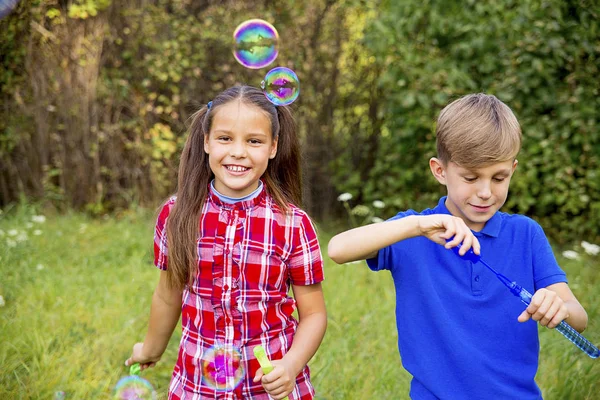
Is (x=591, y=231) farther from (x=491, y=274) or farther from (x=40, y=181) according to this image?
(x=40, y=181)

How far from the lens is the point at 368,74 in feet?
17.9

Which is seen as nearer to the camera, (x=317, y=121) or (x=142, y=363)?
(x=142, y=363)

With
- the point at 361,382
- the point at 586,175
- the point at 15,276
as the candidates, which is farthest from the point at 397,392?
the point at 586,175

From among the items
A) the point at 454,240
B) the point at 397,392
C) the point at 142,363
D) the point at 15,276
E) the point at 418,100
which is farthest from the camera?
the point at 418,100

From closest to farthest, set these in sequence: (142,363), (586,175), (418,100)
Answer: (142,363) → (586,175) → (418,100)

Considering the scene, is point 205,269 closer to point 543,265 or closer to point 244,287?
point 244,287

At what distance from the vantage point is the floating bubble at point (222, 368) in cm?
172

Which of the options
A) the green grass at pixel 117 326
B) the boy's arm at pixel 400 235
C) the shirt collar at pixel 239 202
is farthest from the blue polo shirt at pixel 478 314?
the green grass at pixel 117 326

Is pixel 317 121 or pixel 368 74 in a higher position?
pixel 368 74

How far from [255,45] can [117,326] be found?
140 centimetres

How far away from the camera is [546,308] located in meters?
1.41

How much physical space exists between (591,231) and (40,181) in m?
4.20

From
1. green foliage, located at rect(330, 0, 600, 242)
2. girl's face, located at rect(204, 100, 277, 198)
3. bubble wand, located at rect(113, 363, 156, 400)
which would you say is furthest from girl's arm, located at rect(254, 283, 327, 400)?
green foliage, located at rect(330, 0, 600, 242)

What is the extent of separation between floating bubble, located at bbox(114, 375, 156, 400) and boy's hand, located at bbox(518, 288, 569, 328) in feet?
4.21
